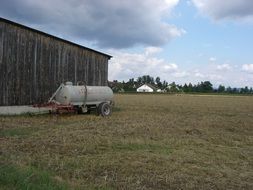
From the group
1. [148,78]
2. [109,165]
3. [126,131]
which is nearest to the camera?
[109,165]

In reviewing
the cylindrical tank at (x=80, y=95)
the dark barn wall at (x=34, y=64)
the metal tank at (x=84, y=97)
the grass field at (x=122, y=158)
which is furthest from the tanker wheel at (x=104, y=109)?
the grass field at (x=122, y=158)

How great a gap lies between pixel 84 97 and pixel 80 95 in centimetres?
42

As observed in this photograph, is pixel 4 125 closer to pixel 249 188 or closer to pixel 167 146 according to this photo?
pixel 167 146

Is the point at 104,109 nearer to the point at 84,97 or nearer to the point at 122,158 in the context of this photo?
the point at 84,97

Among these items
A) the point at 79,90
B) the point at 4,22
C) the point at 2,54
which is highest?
the point at 4,22

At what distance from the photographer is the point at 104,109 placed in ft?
78.1

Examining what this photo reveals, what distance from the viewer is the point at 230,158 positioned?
36.7ft

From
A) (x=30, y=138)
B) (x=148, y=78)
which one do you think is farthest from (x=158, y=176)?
(x=148, y=78)

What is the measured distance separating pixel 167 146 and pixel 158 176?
3810 millimetres

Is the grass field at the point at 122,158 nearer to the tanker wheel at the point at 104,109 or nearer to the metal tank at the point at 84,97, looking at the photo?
the metal tank at the point at 84,97

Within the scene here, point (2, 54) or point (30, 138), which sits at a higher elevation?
point (2, 54)

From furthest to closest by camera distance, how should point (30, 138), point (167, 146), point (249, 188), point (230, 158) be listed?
1. point (30, 138)
2. point (167, 146)
3. point (230, 158)
4. point (249, 188)

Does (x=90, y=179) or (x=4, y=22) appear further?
(x=4, y=22)

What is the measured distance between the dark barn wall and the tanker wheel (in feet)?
9.42
